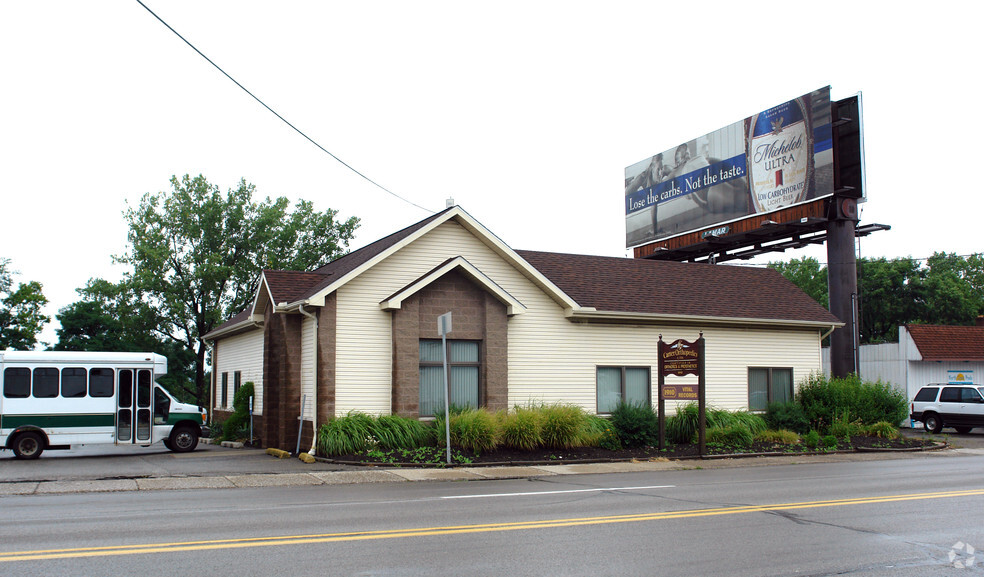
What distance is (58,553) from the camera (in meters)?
8.09

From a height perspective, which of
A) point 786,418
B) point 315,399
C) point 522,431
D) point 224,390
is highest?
point 315,399

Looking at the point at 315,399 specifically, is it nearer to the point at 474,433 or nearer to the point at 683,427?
the point at 474,433

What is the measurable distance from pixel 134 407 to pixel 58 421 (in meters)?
→ 1.76

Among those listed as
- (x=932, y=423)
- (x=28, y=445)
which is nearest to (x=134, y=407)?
(x=28, y=445)

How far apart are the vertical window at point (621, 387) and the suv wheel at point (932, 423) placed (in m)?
13.2

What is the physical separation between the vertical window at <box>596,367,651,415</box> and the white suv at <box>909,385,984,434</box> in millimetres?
13293

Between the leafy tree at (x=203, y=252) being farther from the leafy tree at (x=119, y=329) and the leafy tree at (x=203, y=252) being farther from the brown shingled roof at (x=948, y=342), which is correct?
the brown shingled roof at (x=948, y=342)

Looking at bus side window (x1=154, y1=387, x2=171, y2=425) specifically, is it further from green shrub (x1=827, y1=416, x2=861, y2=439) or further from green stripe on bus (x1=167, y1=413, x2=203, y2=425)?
green shrub (x1=827, y1=416, x2=861, y2=439)

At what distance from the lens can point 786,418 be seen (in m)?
24.5

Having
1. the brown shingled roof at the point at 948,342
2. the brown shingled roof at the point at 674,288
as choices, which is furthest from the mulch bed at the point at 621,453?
the brown shingled roof at the point at 948,342

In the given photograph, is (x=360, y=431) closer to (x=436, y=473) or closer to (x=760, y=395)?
(x=436, y=473)

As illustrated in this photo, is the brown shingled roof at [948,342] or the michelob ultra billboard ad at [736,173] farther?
the brown shingled roof at [948,342]

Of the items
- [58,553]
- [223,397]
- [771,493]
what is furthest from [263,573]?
[223,397]

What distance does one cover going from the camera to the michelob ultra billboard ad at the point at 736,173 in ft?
109
